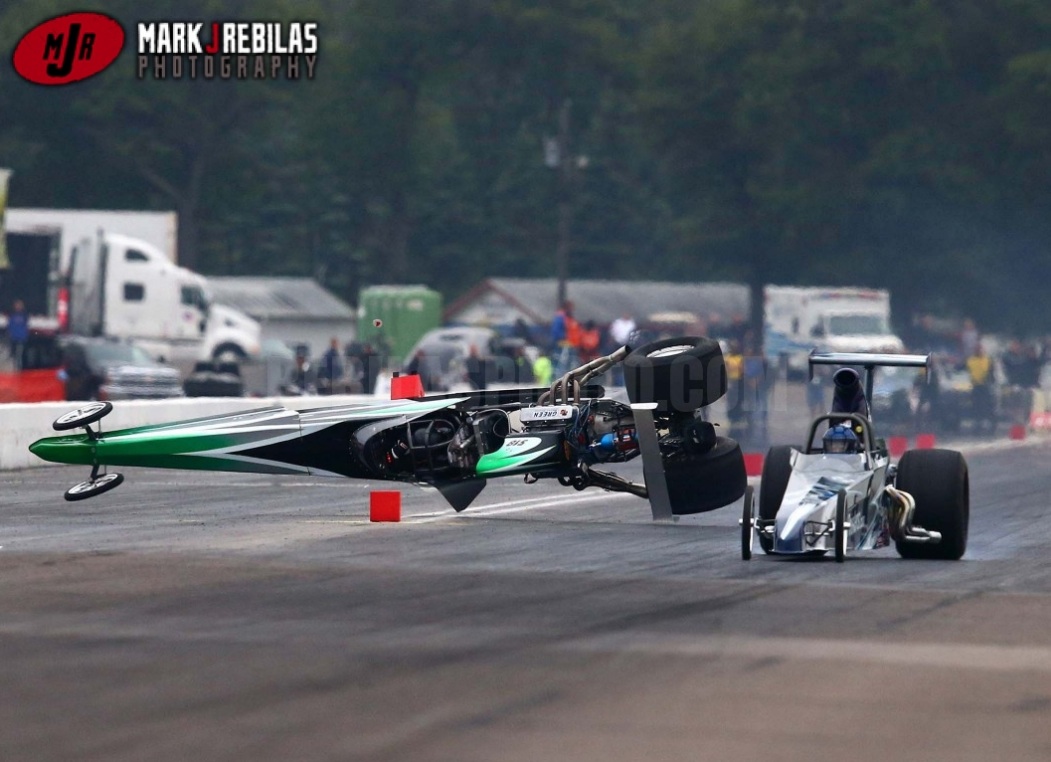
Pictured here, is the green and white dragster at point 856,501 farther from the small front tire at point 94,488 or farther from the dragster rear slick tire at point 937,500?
the small front tire at point 94,488

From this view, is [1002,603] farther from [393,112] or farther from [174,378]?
[393,112]

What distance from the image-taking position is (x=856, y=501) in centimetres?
1302

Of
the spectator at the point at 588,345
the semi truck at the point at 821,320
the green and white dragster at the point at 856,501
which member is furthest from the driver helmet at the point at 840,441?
the semi truck at the point at 821,320

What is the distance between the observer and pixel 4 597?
436 inches

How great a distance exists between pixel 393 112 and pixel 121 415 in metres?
71.9

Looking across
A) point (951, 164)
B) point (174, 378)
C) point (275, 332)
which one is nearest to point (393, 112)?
point (275, 332)

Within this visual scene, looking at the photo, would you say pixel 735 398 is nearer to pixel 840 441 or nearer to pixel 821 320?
pixel 840 441

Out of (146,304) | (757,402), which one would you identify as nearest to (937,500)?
(757,402)

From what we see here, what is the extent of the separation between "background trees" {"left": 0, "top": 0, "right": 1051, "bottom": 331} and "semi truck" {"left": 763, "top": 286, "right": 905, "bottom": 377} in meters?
9.10

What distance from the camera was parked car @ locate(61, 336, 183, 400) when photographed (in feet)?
118

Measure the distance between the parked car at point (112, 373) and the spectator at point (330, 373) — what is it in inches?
109

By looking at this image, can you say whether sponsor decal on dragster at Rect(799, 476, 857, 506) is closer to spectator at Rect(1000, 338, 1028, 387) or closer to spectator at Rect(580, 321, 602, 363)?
spectator at Rect(580, 321, 602, 363)

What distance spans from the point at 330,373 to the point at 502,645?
28.4 m

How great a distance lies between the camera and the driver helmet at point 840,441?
44.3 ft
